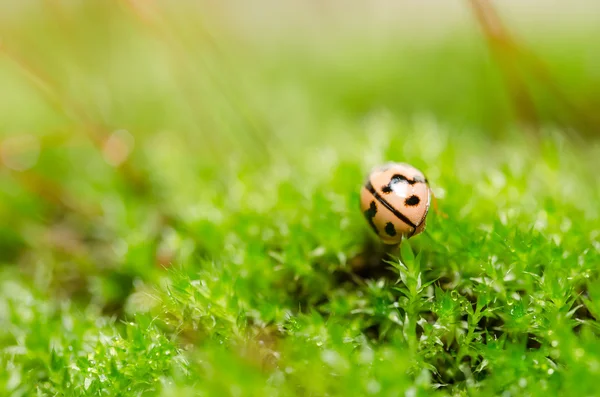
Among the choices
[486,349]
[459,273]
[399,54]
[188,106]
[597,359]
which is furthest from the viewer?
[399,54]

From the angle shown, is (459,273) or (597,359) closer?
(597,359)

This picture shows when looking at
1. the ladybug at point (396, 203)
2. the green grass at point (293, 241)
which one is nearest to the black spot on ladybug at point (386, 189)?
the ladybug at point (396, 203)

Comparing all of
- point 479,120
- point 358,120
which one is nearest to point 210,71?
point 358,120

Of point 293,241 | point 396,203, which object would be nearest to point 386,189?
point 396,203

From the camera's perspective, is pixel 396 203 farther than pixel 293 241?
No

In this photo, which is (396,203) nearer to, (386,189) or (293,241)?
(386,189)

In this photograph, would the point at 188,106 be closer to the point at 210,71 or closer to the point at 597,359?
the point at 210,71

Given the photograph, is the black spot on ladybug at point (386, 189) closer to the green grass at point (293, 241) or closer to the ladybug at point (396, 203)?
the ladybug at point (396, 203)
